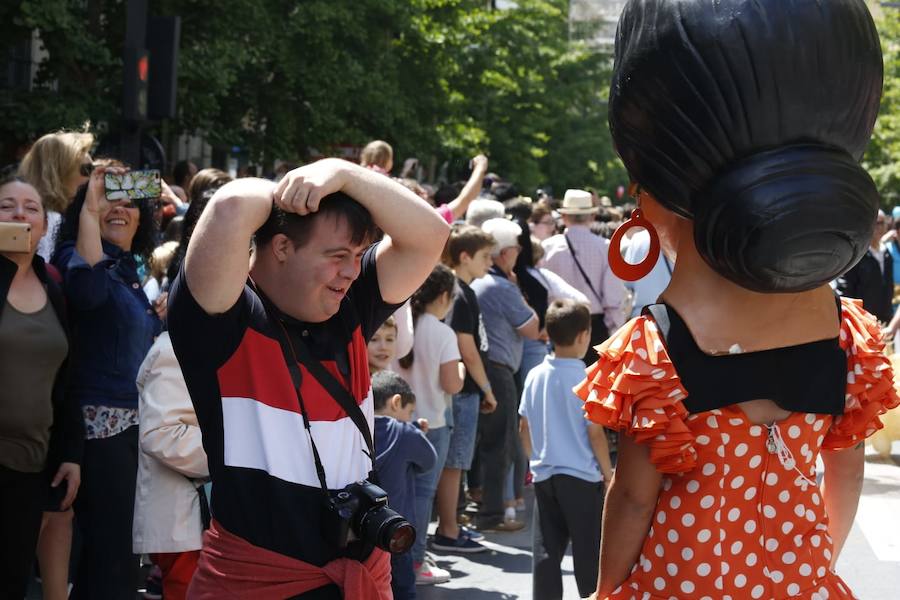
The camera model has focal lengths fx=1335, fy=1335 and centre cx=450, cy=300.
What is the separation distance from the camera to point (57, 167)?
19.8 ft

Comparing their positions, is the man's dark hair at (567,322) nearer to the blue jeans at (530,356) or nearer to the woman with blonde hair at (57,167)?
the woman with blonde hair at (57,167)

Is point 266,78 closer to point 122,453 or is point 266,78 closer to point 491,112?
point 491,112

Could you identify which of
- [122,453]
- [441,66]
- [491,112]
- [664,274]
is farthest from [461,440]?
[491,112]

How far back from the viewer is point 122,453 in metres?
5.50

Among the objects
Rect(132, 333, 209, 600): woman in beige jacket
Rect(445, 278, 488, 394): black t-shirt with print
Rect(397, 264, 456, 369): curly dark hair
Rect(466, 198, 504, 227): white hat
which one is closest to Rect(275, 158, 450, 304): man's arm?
Rect(132, 333, 209, 600): woman in beige jacket

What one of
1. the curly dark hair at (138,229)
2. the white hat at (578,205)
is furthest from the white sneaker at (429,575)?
the white hat at (578,205)

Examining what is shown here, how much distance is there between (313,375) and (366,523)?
372mm

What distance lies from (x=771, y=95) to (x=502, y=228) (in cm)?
596

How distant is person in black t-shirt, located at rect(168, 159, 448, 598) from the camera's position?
3.03 m

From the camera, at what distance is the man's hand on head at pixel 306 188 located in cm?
300

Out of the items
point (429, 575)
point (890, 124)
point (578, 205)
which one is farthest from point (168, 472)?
point (890, 124)

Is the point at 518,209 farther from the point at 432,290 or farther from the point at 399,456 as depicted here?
the point at 399,456

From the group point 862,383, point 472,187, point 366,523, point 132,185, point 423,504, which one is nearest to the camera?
point 366,523

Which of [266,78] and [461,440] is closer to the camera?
[461,440]
